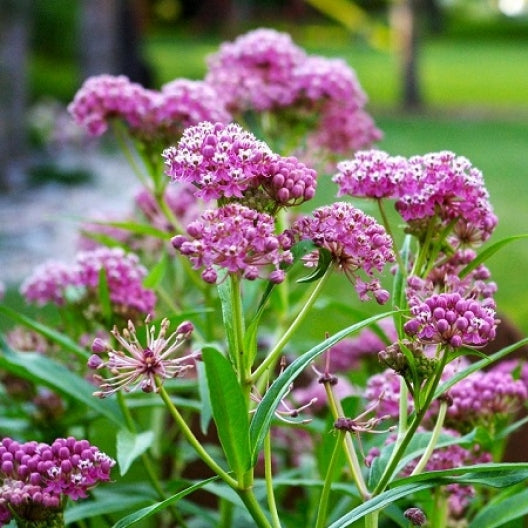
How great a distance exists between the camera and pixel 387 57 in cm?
2217

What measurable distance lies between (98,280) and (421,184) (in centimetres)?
58

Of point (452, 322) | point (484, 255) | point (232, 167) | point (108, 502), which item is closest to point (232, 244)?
point (232, 167)

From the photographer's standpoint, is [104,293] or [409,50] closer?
[104,293]

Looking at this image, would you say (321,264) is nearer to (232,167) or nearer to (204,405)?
(232,167)

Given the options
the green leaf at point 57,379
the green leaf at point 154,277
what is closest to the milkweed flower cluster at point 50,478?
the green leaf at point 57,379

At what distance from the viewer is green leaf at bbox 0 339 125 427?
143 cm

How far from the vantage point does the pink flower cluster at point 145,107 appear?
1.67 m

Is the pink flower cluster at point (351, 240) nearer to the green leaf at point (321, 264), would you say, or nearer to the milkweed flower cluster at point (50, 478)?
the green leaf at point (321, 264)

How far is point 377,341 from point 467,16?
3378 centimetres

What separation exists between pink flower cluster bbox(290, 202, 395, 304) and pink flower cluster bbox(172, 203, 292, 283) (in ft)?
0.21

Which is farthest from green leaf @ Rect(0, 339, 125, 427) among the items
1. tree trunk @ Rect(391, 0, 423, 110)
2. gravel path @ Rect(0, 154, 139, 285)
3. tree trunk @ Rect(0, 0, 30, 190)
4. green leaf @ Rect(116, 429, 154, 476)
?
tree trunk @ Rect(391, 0, 423, 110)

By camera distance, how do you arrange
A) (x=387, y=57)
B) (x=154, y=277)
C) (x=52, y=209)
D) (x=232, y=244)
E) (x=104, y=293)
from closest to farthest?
(x=232, y=244)
(x=104, y=293)
(x=154, y=277)
(x=52, y=209)
(x=387, y=57)

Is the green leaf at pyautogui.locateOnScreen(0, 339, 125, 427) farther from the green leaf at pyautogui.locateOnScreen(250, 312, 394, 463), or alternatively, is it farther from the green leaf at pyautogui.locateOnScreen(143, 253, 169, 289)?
the green leaf at pyautogui.locateOnScreen(250, 312, 394, 463)

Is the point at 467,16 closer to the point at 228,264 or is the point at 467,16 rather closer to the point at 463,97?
the point at 463,97
